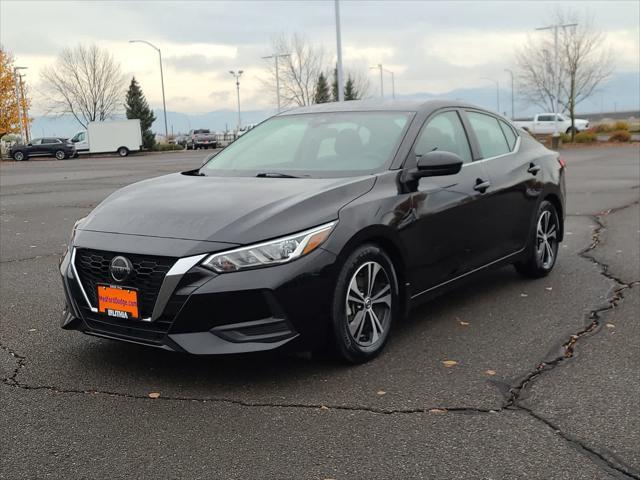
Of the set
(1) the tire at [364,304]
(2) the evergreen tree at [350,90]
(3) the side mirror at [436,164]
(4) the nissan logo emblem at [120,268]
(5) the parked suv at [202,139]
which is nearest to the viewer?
(4) the nissan logo emblem at [120,268]

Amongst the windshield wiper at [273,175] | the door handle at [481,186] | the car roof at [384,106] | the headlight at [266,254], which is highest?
the car roof at [384,106]

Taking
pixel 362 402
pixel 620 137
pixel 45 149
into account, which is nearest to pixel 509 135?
pixel 362 402

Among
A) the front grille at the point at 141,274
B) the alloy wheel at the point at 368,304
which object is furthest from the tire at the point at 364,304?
the front grille at the point at 141,274

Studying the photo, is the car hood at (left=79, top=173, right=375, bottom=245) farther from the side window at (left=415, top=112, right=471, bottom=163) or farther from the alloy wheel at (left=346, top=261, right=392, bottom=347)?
the side window at (left=415, top=112, right=471, bottom=163)

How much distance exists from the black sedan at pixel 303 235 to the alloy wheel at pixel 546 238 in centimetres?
69

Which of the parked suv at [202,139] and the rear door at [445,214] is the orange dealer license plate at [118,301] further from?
the parked suv at [202,139]

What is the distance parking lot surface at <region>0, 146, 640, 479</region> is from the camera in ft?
10.6

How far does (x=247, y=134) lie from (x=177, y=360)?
2139 mm

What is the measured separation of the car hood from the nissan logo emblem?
0.61 feet

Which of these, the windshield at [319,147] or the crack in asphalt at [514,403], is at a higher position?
the windshield at [319,147]

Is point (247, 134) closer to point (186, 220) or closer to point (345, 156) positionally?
point (345, 156)

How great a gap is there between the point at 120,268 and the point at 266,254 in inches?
31.6

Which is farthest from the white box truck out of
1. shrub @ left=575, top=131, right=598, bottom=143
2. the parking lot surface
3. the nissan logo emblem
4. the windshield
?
the nissan logo emblem

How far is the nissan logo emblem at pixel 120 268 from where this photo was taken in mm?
4016
